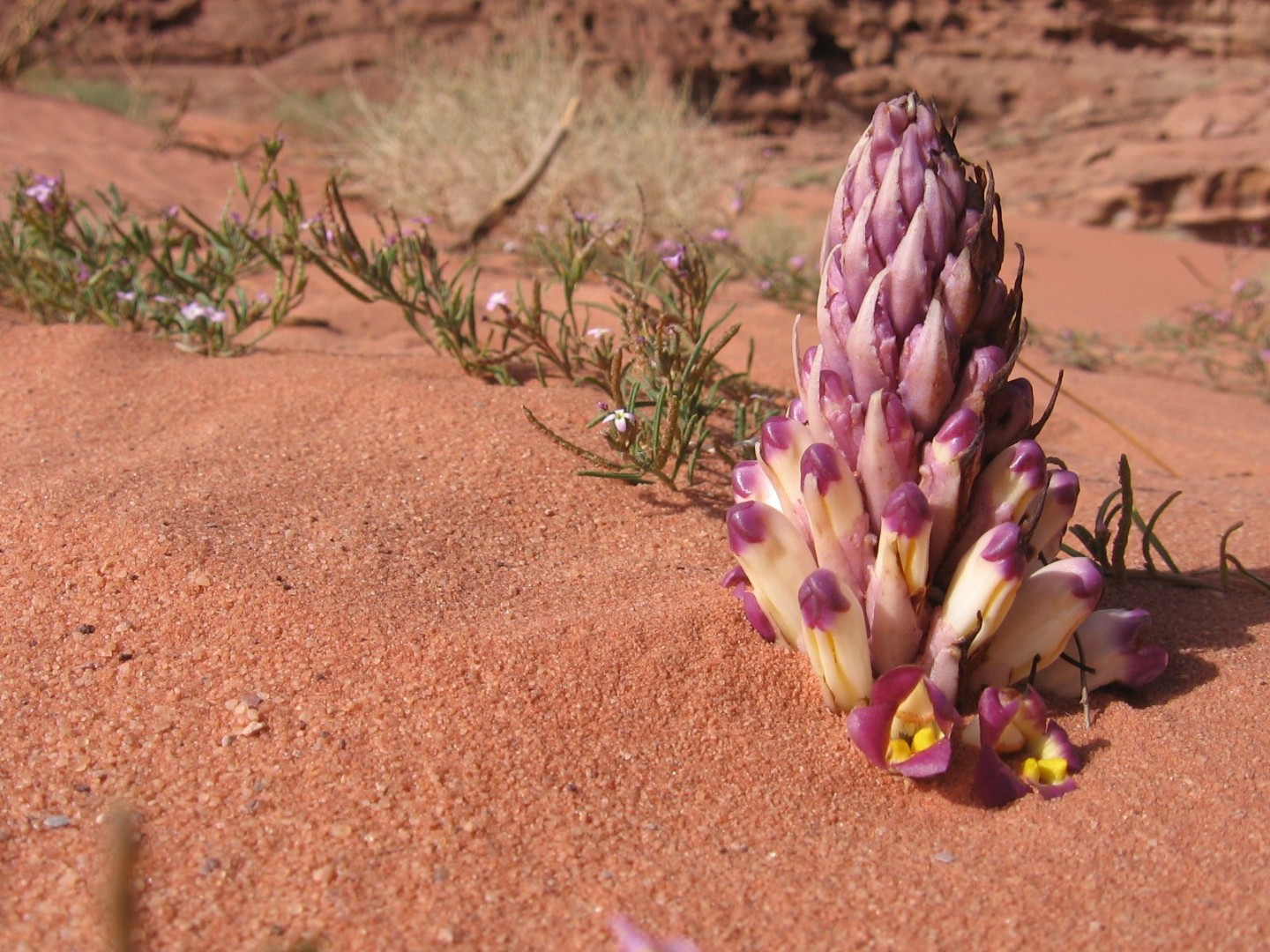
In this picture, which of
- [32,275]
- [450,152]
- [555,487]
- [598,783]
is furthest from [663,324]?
[450,152]

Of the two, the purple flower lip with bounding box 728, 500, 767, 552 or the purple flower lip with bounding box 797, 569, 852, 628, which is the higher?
the purple flower lip with bounding box 728, 500, 767, 552

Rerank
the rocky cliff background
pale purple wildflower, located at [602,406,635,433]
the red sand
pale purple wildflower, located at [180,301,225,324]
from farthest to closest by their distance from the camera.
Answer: the rocky cliff background < pale purple wildflower, located at [180,301,225,324] < pale purple wildflower, located at [602,406,635,433] < the red sand

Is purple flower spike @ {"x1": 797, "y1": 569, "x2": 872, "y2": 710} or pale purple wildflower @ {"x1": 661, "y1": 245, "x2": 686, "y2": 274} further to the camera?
pale purple wildflower @ {"x1": 661, "y1": 245, "x2": 686, "y2": 274}

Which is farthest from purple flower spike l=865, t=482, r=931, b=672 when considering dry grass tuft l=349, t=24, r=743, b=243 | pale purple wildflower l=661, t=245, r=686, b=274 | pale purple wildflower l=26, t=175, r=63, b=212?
dry grass tuft l=349, t=24, r=743, b=243

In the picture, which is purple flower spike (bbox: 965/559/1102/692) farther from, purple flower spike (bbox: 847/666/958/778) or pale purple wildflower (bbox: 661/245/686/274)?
pale purple wildflower (bbox: 661/245/686/274)

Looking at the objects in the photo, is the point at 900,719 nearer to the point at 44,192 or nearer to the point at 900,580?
the point at 900,580

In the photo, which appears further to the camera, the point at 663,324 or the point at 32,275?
the point at 32,275

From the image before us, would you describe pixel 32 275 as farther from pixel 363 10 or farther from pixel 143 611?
pixel 363 10

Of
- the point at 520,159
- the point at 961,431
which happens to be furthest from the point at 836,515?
the point at 520,159
